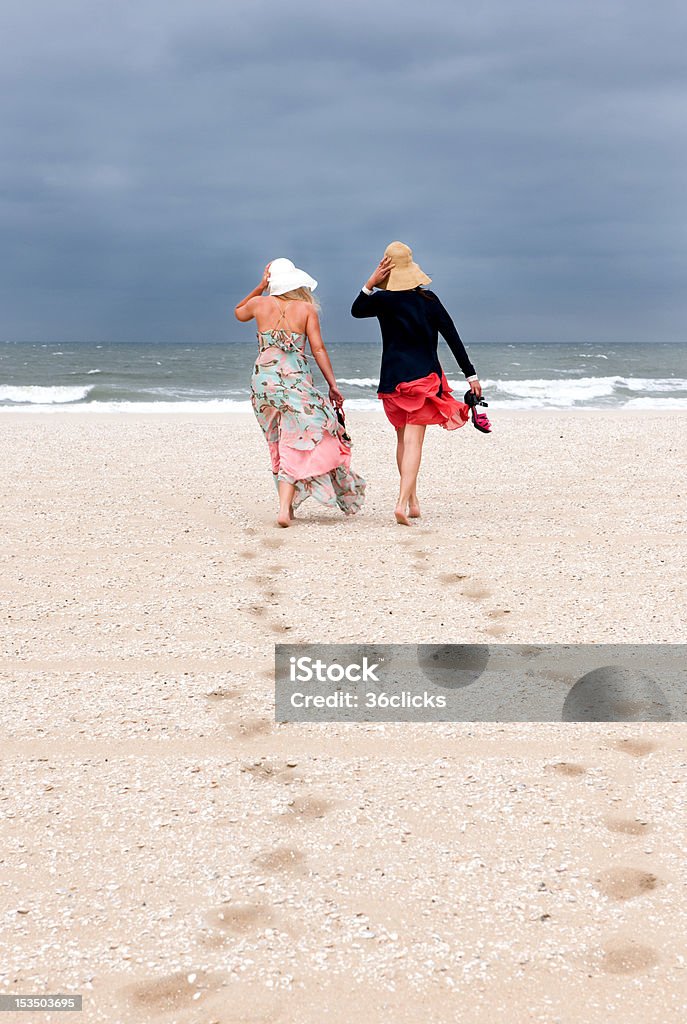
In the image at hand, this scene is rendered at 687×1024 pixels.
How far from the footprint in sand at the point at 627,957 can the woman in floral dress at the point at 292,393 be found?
4481 millimetres

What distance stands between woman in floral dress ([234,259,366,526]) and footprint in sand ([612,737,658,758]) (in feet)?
11.7

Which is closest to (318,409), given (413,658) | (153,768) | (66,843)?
(413,658)

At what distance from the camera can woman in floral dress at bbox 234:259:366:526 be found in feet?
20.7

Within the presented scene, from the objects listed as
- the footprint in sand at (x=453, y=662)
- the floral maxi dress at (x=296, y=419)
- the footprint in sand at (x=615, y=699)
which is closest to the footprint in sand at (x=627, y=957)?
the footprint in sand at (x=615, y=699)

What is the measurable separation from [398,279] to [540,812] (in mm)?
4217

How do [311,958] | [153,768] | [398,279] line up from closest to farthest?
[311,958], [153,768], [398,279]

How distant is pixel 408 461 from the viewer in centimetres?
648

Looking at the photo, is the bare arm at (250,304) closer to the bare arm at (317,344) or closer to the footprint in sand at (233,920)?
the bare arm at (317,344)

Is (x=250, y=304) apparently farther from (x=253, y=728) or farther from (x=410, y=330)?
(x=253, y=728)

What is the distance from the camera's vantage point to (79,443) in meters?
11.7

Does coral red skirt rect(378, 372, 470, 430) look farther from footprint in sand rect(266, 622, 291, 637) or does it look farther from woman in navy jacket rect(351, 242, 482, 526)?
footprint in sand rect(266, 622, 291, 637)

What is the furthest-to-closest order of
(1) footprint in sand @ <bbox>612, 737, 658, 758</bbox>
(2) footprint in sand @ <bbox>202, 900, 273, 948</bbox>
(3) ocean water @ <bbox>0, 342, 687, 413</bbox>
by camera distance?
(3) ocean water @ <bbox>0, 342, 687, 413</bbox>, (1) footprint in sand @ <bbox>612, 737, 658, 758</bbox>, (2) footprint in sand @ <bbox>202, 900, 273, 948</bbox>

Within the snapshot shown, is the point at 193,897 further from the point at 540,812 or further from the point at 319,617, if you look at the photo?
the point at 319,617

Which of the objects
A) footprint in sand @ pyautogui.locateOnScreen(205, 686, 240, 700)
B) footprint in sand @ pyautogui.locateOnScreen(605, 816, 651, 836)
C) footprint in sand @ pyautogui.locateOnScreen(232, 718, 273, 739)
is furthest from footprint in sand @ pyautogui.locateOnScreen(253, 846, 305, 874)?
footprint in sand @ pyautogui.locateOnScreen(205, 686, 240, 700)
